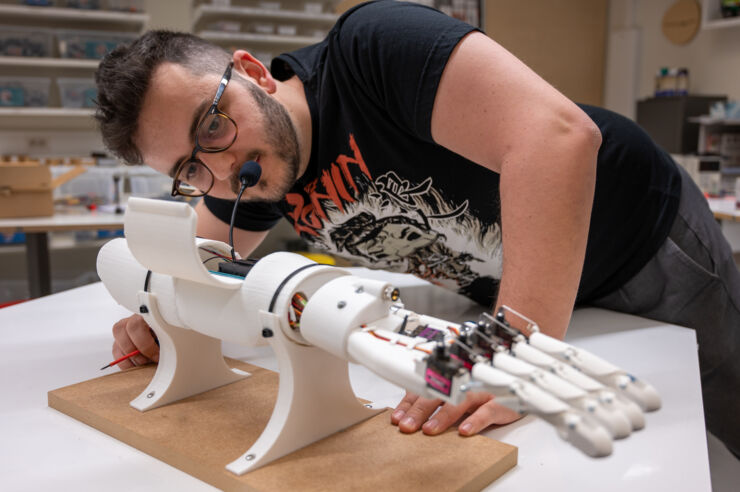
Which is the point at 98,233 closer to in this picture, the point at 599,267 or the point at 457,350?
the point at 599,267

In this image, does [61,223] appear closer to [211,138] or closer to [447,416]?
[211,138]

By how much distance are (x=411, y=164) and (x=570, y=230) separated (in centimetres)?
35

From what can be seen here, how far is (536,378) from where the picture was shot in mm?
461

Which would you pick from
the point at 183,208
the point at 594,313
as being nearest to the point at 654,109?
the point at 594,313

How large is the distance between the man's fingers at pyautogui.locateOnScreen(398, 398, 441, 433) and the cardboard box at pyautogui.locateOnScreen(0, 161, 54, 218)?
96.4 inches

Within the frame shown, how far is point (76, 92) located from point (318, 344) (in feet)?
12.1

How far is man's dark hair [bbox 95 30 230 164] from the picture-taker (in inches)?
36.3

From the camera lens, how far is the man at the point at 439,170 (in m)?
0.73

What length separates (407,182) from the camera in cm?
103

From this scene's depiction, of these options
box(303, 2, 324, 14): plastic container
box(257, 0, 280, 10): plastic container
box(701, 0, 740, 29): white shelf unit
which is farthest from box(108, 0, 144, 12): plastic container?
box(701, 0, 740, 29): white shelf unit

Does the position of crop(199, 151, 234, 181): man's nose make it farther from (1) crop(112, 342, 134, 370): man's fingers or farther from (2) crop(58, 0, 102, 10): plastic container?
(2) crop(58, 0, 102, 10): plastic container

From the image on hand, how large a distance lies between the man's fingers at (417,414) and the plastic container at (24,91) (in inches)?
146

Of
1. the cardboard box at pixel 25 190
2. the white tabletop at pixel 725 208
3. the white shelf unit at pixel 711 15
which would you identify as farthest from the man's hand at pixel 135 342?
the white shelf unit at pixel 711 15

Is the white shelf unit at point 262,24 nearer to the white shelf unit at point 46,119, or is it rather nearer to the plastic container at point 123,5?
the plastic container at point 123,5
